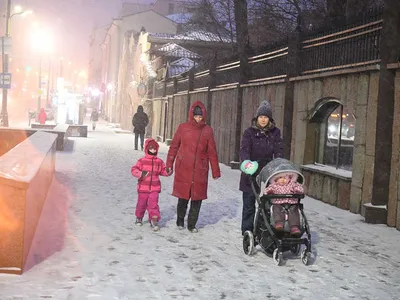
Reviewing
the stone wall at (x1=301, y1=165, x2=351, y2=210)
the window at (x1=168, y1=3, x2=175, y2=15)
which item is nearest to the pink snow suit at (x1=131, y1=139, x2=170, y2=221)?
the stone wall at (x1=301, y1=165, x2=351, y2=210)

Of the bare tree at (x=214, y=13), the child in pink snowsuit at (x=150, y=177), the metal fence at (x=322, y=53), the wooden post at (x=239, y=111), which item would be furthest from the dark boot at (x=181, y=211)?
the bare tree at (x=214, y=13)

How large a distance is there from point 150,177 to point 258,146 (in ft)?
5.59

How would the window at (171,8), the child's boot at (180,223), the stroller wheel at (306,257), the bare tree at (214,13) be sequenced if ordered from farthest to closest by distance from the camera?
the window at (171,8)
the bare tree at (214,13)
the child's boot at (180,223)
the stroller wheel at (306,257)

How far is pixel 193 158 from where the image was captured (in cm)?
728

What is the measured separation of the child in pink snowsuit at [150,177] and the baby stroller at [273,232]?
1.62m

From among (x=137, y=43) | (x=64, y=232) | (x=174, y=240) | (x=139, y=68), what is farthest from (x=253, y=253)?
(x=137, y=43)

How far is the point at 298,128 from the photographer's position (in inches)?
469

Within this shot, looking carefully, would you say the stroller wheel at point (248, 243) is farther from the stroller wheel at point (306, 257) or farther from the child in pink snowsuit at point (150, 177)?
the child in pink snowsuit at point (150, 177)

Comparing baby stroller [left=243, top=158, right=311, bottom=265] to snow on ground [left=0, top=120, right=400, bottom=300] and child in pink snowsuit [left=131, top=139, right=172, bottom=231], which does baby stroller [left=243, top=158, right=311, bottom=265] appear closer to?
snow on ground [left=0, top=120, right=400, bottom=300]

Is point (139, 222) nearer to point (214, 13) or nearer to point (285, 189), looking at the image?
point (285, 189)

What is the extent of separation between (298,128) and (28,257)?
7.70m

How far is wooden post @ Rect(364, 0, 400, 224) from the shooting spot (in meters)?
8.39

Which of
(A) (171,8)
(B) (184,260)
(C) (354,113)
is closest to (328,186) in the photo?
(C) (354,113)

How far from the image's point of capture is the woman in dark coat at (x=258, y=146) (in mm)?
6551
